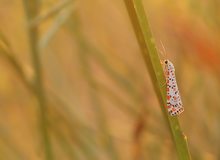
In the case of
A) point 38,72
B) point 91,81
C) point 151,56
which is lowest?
point 151,56

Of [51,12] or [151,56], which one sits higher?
[51,12]

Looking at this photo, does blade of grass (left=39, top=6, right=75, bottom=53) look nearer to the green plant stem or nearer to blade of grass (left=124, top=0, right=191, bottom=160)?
the green plant stem

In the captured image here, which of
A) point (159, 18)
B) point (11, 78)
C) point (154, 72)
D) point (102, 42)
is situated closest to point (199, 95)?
point (102, 42)

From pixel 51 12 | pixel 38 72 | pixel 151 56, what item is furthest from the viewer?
pixel 38 72

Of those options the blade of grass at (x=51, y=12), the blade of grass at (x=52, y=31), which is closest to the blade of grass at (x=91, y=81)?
the blade of grass at (x=52, y=31)

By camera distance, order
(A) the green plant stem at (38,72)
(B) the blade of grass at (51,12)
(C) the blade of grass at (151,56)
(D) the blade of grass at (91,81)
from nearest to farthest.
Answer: (C) the blade of grass at (151,56) < (B) the blade of grass at (51,12) < (A) the green plant stem at (38,72) < (D) the blade of grass at (91,81)

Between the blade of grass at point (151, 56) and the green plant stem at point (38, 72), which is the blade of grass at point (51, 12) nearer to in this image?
the green plant stem at point (38, 72)

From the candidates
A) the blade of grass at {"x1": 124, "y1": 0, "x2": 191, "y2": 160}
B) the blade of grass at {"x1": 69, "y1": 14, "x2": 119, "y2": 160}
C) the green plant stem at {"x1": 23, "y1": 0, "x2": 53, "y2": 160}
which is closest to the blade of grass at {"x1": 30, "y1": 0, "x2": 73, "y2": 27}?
the green plant stem at {"x1": 23, "y1": 0, "x2": 53, "y2": 160}

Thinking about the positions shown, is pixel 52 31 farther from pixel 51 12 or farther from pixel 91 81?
pixel 91 81

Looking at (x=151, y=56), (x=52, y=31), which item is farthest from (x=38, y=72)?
(x=151, y=56)
